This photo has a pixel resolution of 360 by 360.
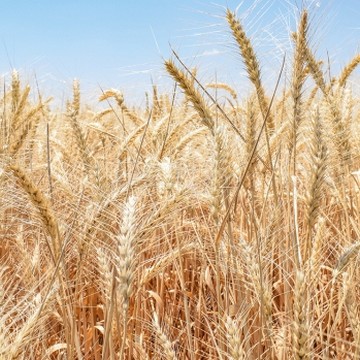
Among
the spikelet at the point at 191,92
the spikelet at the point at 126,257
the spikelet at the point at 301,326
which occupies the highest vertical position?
the spikelet at the point at 191,92

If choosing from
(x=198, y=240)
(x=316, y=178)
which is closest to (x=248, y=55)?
(x=316, y=178)

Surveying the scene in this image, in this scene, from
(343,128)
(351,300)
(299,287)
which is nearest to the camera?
(299,287)

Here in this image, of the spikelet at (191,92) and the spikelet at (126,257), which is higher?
the spikelet at (191,92)

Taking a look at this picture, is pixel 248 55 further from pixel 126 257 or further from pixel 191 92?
pixel 126 257

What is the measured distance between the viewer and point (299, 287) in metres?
0.97

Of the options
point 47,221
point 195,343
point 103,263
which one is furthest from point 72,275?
point 47,221

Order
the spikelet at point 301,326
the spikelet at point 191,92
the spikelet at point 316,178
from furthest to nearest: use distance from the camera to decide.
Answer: the spikelet at point 191,92
the spikelet at point 316,178
the spikelet at point 301,326

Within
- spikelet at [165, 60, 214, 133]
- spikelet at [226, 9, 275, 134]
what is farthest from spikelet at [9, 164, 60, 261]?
spikelet at [226, 9, 275, 134]

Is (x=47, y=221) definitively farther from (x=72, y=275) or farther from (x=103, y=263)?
(x=72, y=275)

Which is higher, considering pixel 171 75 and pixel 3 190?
pixel 171 75

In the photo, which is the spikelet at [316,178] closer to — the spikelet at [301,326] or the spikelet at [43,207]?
the spikelet at [301,326]

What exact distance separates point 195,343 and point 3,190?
798mm

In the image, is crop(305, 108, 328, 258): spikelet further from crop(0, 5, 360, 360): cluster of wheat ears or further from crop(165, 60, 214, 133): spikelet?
crop(165, 60, 214, 133): spikelet

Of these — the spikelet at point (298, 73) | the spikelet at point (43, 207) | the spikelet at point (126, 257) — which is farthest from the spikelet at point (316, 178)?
the spikelet at point (43, 207)
